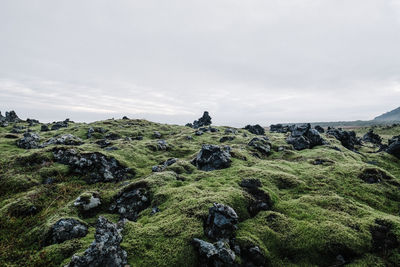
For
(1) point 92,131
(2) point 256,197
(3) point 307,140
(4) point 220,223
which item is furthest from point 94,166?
(1) point 92,131

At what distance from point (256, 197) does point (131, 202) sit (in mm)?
9724

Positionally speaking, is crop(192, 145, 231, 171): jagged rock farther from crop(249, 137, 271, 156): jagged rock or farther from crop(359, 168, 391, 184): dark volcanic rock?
crop(359, 168, 391, 184): dark volcanic rock

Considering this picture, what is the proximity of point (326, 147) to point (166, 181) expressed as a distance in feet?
103

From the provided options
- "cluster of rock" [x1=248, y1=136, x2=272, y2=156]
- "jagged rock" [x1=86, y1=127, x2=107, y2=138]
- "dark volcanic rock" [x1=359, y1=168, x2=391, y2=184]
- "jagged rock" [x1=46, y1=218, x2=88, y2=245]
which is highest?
"jagged rock" [x1=86, y1=127, x2=107, y2=138]

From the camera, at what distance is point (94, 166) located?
77.2 ft

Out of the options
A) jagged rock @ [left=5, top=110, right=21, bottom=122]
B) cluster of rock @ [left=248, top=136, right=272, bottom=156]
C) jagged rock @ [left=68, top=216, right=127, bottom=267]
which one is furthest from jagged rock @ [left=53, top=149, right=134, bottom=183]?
→ jagged rock @ [left=5, top=110, right=21, bottom=122]

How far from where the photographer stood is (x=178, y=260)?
363 inches

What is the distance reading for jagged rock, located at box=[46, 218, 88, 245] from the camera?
35.4ft

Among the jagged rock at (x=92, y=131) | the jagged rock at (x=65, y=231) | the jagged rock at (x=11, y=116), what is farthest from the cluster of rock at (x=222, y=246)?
the jagged rock at (x=11, y=116)

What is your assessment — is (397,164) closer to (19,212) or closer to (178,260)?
(178,260)

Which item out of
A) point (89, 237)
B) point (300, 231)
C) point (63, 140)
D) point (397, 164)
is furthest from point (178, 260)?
point (63, 140)

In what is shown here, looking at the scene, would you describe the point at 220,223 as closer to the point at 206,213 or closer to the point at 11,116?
the point at 206,213

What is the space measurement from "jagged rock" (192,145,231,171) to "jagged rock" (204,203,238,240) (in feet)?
35.9

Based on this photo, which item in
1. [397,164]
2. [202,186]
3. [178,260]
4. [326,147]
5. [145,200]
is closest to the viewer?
[178,260]
